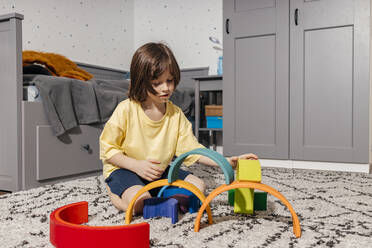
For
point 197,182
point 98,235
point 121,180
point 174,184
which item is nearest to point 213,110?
point 197,182

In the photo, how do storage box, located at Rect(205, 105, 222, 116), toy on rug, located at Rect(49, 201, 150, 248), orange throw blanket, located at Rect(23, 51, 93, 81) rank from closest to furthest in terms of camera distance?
toy on rug, located at Rect(49, 201, 150, 248) < orange throw blanket, located at Rect(23, 51, 93, 81) < storage box, located at Rect(205, 105, 222, 116)

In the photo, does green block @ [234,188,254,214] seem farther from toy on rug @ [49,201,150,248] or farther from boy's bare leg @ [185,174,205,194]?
toy on rug @ [49,201,150,248]

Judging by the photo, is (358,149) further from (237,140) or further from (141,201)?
(141,201)

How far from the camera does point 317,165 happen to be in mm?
1971

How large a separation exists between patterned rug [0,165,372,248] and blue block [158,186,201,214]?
1.7 inches

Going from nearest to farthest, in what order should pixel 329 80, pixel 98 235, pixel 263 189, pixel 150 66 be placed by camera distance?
1. pixel 98 235
2. pixel 263 189
3. pixel 150 66
4. pixel 329 80

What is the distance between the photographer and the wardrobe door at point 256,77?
2.03m

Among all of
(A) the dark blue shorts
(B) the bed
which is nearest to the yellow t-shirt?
(A) the dark blue shorts

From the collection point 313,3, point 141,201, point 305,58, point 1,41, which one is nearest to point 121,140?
point 141,201

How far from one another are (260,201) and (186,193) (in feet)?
0.74

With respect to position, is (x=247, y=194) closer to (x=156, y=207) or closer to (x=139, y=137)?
(x=156, y=207)

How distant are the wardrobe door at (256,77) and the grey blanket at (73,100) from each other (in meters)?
0.76

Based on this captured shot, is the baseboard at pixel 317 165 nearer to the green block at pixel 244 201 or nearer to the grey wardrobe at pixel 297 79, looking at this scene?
the grey wardrobe at pixel 297 79

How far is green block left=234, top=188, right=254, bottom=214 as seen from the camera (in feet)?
2.99
